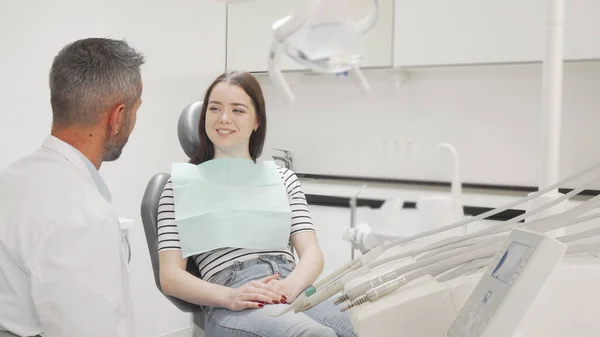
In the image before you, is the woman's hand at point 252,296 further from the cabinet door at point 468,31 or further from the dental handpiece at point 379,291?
the cabinet door at point 468,31

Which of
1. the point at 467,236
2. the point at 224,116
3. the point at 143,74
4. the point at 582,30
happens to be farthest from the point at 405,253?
the point at 143,74

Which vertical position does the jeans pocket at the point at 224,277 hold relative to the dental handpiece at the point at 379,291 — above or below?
below

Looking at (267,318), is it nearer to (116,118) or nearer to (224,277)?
(224,277)

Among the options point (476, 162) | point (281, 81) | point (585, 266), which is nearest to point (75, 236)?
point (281, 81)

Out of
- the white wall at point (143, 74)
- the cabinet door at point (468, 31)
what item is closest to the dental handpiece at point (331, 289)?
the white wall at point (143, 74)

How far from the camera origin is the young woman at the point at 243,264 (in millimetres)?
1576

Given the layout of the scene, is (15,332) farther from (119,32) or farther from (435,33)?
(435,33)

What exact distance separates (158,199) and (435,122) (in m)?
2.06

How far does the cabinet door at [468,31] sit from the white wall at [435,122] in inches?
11.7

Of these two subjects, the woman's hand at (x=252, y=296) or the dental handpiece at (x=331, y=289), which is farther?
the woman's hand at (x=252, y=296)

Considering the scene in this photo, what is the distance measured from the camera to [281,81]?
33.9 inches

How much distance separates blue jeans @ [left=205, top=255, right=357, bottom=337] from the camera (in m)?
1.47

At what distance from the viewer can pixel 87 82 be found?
1.33 m

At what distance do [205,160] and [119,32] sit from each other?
1451 millimetres
